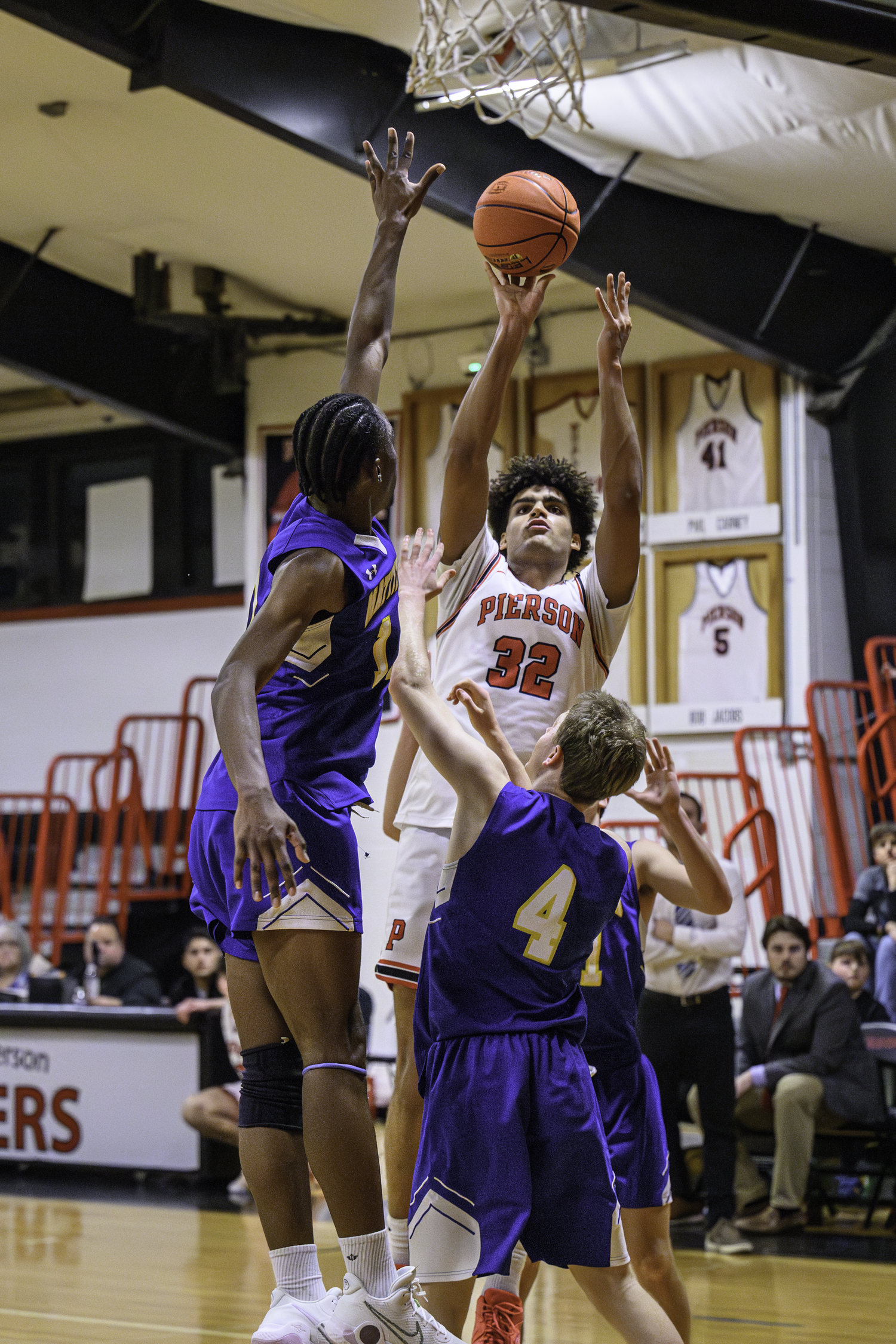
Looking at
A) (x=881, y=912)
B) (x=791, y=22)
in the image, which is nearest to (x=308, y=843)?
(x=791, y=22)

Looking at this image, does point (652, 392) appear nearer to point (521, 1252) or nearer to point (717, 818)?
point (717, 818)

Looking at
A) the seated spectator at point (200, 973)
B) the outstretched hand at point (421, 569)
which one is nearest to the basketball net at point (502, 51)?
the outstretched hand at point (421, 569)

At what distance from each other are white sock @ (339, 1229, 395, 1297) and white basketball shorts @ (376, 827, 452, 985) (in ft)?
3.32

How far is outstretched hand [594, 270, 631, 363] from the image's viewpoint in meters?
4.36

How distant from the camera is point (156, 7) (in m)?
7.78

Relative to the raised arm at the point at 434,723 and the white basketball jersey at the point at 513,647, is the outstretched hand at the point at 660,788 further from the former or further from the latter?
the raised arm at the point at 434,723

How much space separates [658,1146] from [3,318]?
28.7 feet

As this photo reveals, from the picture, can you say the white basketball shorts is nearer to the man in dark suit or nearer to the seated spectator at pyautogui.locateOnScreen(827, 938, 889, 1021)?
the man in dark suit

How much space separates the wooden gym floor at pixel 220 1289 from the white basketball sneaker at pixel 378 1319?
181 centimetres

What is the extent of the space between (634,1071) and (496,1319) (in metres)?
0.84

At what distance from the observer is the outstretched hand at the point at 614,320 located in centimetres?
436

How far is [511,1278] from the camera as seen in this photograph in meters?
3.35

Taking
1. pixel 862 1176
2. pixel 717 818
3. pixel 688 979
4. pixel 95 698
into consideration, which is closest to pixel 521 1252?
pixel 688 979

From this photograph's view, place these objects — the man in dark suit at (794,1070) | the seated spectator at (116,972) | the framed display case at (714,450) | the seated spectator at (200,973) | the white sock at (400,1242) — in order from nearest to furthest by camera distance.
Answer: the white sock at (400,1242) < the man in dark suit at (794,1070) < the seated spectator at (200,973) < the seated spectator at (116,972) < the framed display case at (714,450)
